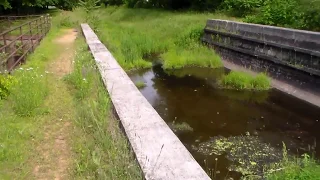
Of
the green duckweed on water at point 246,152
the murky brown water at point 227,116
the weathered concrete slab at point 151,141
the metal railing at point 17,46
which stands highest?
the metal railing at point 17,46

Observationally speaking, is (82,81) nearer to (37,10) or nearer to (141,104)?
(141,104)

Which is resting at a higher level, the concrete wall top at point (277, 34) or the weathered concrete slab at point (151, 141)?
the concrete wall top at point (277, 34)

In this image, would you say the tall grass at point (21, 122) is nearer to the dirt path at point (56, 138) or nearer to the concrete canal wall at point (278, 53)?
the dirt path at point (56, 138)

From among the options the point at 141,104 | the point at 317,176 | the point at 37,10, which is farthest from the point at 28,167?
the point at 37,10

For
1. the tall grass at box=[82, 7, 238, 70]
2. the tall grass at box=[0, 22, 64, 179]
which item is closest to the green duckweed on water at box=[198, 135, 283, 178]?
the tall grass at box=[0, 22, 64, 179]

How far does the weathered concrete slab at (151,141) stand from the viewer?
3.23m

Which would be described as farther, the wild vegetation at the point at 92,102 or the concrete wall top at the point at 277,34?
the concrete wall top at the point at 277,34

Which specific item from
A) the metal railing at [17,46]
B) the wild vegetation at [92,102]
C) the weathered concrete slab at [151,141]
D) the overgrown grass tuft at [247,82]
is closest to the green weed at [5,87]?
the wild vegetation at [92,102]

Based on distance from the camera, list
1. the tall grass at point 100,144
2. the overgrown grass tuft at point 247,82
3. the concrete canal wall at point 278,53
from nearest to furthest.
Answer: the tall grass at point 100,144 → the concrete canal wall at point 278,53 → the overgrown grass tuft at point 247,82

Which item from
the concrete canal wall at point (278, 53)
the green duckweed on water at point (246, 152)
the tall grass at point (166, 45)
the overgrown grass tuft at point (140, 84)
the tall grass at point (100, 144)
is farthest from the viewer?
the tall grass at point (166, 45)

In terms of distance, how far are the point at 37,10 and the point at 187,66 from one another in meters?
26.9

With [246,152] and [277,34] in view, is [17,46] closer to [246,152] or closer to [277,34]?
[277,34]

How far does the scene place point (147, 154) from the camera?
358 centimetres

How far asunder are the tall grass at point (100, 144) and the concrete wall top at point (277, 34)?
6108mm
